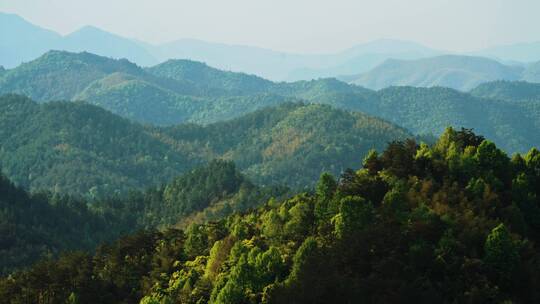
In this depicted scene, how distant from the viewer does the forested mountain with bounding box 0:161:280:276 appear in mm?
143000

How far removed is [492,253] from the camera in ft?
141

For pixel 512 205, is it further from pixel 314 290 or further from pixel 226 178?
pixel 226 178

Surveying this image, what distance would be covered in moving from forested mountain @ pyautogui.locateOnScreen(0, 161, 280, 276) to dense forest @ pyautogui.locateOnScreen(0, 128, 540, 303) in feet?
254

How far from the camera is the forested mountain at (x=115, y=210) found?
14300cm

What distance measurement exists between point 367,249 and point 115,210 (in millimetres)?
147238

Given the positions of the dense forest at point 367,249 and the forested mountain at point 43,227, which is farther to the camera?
the forested mountain at point 43,227

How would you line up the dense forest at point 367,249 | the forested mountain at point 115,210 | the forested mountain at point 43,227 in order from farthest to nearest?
the forested mountain at point 115,210
the forested mountain at point 43,227
the dense forest at point 367,249

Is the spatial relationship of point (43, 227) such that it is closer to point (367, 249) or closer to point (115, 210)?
point (115, 210)

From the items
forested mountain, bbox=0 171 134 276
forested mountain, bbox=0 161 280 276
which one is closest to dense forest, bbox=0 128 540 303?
forested mountain, bbox=0 171 134 276

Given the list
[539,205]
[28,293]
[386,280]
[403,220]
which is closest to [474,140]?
[539,205]

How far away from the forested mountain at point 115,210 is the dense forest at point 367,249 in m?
77.5

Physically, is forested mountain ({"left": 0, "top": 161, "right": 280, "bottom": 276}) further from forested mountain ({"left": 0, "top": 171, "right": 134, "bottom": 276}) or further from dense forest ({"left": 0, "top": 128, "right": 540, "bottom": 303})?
dense forest ({"left": 0, "top": 128, "right": 540, "bottom": 303})

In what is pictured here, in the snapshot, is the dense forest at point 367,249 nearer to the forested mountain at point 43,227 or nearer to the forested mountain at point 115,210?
the forested mountain at point 43,227

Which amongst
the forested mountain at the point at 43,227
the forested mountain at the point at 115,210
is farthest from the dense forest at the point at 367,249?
the forested mountain at the point at 115,210
